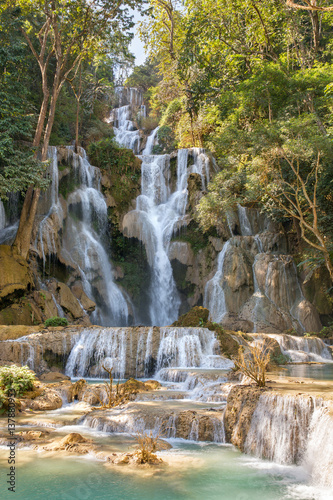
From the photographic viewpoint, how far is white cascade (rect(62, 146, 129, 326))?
21766mm

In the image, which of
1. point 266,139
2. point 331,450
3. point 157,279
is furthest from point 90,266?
point 331,450

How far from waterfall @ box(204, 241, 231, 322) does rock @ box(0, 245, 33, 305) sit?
9400 mm

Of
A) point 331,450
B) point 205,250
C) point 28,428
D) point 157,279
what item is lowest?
Answer: point 28,428

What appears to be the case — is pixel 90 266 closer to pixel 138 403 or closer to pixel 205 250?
pixel 205 250

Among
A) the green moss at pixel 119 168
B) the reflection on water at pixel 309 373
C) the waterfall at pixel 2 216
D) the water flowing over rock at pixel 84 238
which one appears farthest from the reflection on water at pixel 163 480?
the green moss at pixel 119 168

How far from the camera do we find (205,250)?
2366cm

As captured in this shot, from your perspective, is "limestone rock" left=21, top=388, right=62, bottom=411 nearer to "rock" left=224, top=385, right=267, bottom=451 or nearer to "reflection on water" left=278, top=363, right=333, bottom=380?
"rock" left=224, top=385, right=267, bottom=451

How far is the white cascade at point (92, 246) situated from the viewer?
21.8 metres

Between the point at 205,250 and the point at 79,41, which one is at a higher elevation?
the point at 79,41

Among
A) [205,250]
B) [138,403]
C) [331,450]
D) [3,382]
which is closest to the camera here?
[331,450]

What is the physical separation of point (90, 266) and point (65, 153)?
7.29m

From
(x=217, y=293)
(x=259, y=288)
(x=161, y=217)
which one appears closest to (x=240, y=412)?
(x=259, y=288)

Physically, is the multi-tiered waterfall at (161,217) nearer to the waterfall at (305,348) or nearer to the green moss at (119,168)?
the green moss at (119,168)

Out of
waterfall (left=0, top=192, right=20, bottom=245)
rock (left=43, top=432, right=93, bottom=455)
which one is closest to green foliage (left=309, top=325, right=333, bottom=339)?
rock (left=43, top=432, right=93, bottom=455)
